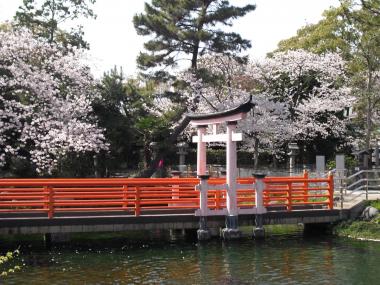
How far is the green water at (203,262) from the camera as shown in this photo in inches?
511

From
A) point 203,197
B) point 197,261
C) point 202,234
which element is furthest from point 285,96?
point 197,261

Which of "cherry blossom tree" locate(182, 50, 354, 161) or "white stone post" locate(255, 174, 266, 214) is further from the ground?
"cherry blossom tree" locate(182, 50, 354, 161)

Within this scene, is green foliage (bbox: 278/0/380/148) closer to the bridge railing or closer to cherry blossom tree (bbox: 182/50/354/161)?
cherry blossom tree (bbox: 182/50/354/161)

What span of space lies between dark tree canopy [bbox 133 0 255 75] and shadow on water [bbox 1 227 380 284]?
47.4 feet

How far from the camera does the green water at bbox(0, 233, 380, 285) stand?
13.0m

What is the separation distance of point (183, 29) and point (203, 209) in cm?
1566

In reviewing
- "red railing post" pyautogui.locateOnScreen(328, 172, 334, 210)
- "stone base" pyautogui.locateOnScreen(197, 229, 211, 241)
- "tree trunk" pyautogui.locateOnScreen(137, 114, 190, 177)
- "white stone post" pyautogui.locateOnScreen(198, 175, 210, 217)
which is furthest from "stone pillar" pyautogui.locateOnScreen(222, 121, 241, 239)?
"tree trunk" pyautogui.locateOnScreen(137, 114, 190, 177)

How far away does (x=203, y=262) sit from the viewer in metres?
15.0

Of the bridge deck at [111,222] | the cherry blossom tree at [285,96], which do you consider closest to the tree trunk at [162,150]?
the cherry blossom tree at [285,96]

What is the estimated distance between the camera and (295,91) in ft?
132

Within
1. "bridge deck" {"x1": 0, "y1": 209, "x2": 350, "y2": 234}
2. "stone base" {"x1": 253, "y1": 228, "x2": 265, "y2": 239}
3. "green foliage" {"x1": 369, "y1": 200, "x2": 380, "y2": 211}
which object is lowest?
"stone base" {"x1": 253, "y1": 228, "x2": 265, "y2": 239}

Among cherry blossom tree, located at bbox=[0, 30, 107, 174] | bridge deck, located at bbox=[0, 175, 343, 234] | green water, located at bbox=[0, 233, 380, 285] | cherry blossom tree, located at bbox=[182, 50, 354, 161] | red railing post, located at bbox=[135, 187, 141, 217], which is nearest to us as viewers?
green water, located at bbox=[0, 233, 380, 285]

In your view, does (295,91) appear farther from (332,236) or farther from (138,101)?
(332,236)

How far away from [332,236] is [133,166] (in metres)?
24.4
